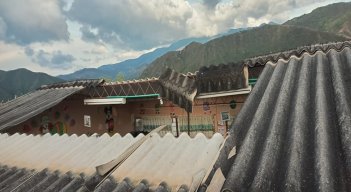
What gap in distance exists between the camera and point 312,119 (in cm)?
242

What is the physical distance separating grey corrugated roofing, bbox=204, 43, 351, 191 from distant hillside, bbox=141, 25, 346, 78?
288ft

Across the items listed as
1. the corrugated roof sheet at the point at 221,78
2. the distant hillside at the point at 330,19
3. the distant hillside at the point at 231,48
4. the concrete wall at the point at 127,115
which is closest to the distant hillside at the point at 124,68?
the distant hillside at the point at 231,48

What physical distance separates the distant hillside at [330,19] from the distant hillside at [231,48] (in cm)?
1643

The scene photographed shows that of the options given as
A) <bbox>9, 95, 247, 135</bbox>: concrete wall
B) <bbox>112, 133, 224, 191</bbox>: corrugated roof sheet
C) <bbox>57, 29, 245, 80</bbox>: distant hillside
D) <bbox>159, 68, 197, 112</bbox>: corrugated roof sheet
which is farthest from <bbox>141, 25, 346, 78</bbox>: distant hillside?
<bbox>112, 133, 224, 191</bbox>: corrugated roof sheet

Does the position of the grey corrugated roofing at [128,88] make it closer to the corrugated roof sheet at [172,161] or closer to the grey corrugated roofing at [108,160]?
the grey corrugated roofing at [108,160]

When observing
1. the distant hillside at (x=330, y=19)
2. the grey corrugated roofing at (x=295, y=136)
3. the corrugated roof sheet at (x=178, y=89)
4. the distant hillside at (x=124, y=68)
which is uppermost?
the distant hillside at (x=330, y=19)

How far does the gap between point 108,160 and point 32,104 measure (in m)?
6.34

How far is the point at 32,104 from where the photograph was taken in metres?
8.73

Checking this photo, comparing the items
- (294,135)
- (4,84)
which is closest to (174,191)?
(294,135)

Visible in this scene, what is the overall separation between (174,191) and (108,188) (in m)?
0.57

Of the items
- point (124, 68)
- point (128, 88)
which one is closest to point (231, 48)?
point (124, 68)

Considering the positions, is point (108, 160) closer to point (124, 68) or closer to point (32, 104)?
point (32, 104)

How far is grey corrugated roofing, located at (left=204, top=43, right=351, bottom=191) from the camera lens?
6.02 feet

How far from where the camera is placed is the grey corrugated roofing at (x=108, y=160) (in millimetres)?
2617
